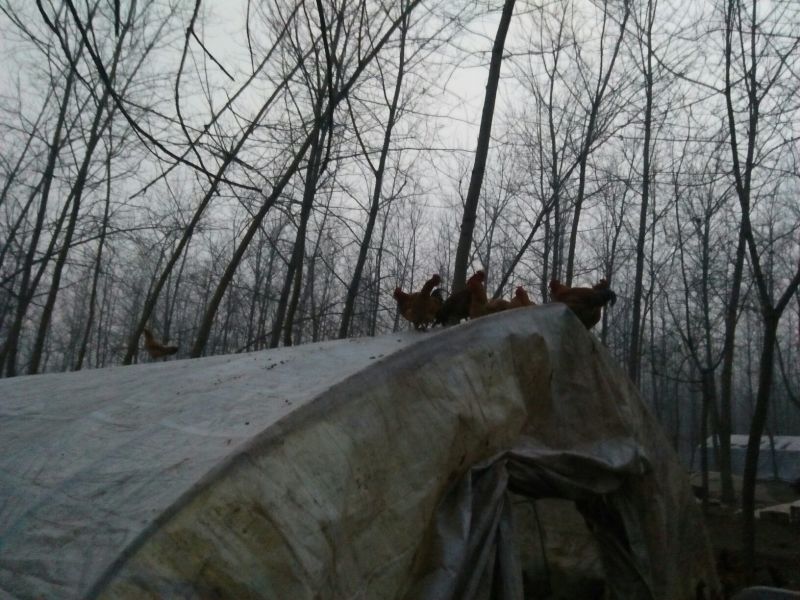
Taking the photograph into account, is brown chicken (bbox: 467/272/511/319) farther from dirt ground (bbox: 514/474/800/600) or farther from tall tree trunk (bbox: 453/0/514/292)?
tall tree trunk (bbox: 453/0/514/292)

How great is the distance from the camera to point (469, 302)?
425cm

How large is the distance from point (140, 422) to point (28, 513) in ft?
1.83

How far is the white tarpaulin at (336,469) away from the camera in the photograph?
1.88 meters

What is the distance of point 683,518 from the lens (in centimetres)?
444

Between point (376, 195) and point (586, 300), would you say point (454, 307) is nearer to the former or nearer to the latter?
point (586, 300)

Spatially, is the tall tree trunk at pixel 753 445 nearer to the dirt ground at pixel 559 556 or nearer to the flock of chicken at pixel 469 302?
the dirt ground at pixel 559 556

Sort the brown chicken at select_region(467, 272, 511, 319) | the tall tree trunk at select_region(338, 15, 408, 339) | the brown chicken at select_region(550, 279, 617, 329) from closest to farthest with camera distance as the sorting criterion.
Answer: the brown chicken at select_region(467, 272, 511, 319) → the brown chicken at select_region(550, 279, 617, 329) → the tall tree trunk at select_region(338, 15, 408, 339)

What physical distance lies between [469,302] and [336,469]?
6.91 feet

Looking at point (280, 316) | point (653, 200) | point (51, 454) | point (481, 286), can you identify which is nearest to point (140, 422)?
point (51, 454)

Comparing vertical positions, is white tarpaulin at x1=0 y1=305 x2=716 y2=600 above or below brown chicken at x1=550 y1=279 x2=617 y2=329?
below

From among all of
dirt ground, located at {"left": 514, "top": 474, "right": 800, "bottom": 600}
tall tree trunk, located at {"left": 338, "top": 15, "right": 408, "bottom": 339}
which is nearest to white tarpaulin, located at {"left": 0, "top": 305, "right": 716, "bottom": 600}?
dirt ground, located at {"left": 514, "top": 474, "right": 800, "bottom": 600}

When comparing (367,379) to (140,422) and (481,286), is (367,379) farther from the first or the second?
(481,286)

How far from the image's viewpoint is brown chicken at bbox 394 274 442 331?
398 cm

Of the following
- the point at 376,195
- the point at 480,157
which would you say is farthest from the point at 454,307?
the point at 376,195
